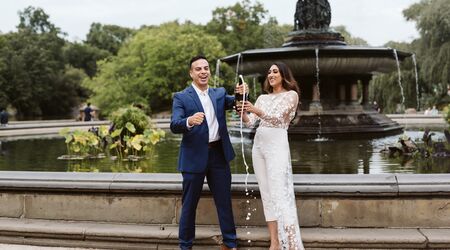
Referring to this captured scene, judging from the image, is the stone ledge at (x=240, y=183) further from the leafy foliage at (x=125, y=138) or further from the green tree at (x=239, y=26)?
the green tree at (x=239, y=26)

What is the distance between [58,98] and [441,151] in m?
60.6

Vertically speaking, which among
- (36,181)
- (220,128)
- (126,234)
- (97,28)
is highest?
(97,28)

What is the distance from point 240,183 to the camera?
4910mm

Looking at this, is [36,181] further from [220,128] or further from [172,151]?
[172,151]

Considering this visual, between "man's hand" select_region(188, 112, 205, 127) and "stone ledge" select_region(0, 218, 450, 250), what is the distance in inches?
47.5

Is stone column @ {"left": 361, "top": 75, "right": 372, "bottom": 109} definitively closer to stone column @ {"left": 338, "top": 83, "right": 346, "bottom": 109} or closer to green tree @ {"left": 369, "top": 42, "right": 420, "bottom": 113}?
stone column @ {"left": 338, "top": 83, "right": 346, "bottom": 109}

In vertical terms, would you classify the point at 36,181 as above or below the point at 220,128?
→ below

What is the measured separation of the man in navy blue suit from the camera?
14.4ft

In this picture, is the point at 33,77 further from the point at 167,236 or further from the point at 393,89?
the point at 167,236

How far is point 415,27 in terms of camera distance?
103ft

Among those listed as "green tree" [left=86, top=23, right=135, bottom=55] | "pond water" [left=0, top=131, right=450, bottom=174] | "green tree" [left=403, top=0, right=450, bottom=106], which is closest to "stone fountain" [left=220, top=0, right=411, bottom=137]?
"pond water" [left=0, top=131, right=450, bottom=174]

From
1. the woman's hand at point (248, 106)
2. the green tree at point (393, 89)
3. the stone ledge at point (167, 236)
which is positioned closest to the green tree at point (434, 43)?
the green tree at point (393, 89)

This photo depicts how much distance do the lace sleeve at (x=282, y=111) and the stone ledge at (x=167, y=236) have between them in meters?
1.05

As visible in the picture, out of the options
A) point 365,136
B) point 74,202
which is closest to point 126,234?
point 74,202
